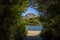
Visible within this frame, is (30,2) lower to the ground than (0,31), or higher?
higher

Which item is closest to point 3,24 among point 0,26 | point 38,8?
point 0,26

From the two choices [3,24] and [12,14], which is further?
[12,14]

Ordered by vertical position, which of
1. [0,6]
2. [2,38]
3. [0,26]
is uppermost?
[0,6]

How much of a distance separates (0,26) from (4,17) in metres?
0.41

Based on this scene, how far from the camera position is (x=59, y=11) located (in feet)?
25.4

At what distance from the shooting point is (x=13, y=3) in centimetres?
793

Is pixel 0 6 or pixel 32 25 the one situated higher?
pixel 0 6

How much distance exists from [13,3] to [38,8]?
294 cm

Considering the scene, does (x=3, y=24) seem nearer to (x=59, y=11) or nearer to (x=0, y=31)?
(x=0, y=31)

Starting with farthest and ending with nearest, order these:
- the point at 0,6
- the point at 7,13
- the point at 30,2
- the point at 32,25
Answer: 1. the point at 32,25
2. the point at 30,2
3. the point at 7,13
4. the point at 0,6

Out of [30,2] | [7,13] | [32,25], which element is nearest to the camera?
[7,13]

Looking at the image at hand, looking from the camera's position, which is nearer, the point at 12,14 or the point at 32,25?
the point at 12,14

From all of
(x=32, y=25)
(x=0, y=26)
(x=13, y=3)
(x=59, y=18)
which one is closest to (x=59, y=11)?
(x=59, y=18)

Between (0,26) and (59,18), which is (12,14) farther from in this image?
(59,18)
